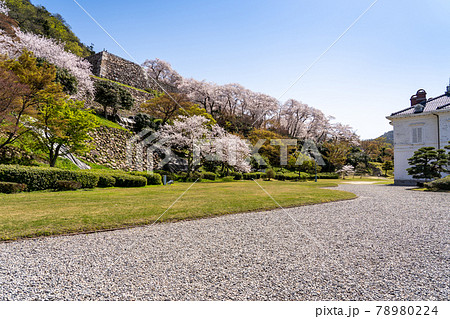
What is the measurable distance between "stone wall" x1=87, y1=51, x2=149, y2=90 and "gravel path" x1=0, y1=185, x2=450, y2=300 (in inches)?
1395

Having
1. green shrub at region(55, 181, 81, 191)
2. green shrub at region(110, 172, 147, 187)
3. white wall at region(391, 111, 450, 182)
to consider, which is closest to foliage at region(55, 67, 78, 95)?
green shrub at region(110, 172, 147, 187)

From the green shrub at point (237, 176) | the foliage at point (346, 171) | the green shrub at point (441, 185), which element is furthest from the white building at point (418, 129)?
the green shrub at point (237, 176)

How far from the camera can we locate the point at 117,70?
35625 millimetres

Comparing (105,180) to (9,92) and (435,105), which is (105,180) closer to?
(9,92)

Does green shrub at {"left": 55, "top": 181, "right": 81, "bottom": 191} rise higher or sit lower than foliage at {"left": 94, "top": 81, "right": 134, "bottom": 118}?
lower

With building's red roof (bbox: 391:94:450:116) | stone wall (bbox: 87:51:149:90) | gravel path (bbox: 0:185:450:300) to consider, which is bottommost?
gravel path (bbox: 0:185:450:300)

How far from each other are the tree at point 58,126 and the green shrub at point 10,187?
4.18 metres

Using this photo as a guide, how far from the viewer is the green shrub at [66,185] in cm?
1048

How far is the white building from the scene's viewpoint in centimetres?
1933

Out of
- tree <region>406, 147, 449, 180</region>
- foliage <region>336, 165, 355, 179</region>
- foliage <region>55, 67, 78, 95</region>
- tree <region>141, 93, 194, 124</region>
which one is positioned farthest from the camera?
foliage <region>336, 165, 355, 179</region>

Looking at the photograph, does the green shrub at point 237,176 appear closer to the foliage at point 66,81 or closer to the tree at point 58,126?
the tree at point 58,126

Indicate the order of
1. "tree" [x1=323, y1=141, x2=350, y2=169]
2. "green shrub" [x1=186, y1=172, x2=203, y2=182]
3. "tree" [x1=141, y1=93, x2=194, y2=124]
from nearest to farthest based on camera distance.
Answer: "green shrub" [x1=186, y1=172, x2=203, y2=182]
"tree" [x1=141, y1=93, x2=194, y2=124]
"tree" [x1=323, y1=141, x2=350, y2=169]

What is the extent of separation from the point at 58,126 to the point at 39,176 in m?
4.26

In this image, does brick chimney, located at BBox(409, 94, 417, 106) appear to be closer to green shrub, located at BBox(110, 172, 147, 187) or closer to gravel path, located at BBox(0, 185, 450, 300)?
gravel path, located at BBox(0, 185, 450, 300)
